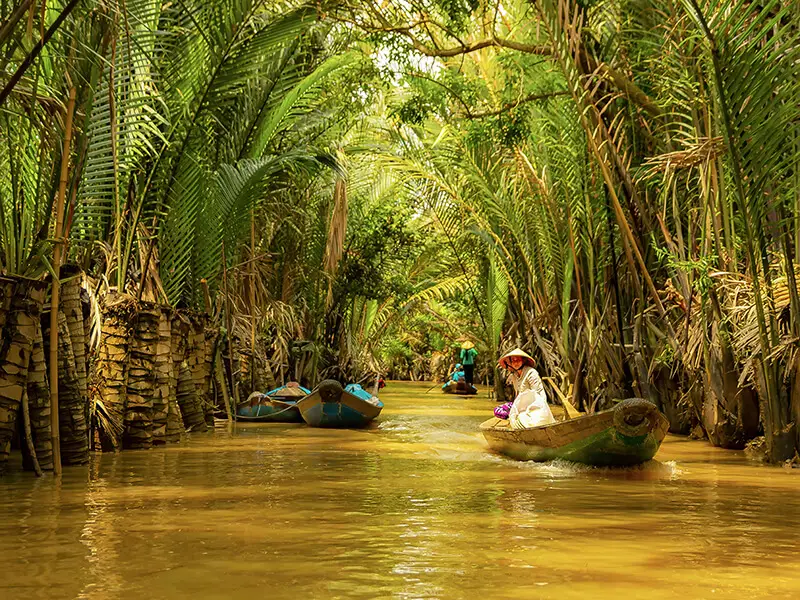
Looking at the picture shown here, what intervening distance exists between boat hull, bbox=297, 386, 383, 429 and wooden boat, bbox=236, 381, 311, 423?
633 millimetres

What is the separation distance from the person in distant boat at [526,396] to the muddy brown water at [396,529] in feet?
1.69

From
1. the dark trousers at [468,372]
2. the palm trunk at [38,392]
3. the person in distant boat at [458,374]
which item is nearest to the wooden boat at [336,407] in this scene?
the palm trunk at [38,392]

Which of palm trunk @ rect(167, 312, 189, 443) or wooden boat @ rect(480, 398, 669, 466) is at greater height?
palm trunk @ rect(167, 312, 189, 443)

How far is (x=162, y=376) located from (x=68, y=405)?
8.85ft

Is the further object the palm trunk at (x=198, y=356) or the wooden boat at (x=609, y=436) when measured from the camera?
the palm trunk at (x=198, y=356)

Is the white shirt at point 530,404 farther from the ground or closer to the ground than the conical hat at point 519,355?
closer to the ground

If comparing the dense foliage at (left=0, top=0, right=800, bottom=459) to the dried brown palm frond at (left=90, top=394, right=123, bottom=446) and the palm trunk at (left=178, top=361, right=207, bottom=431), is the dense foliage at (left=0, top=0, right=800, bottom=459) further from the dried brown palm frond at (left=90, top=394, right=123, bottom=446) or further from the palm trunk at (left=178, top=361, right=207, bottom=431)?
the dried brown palm frond at (left=90, top=394, right=123, bottom=446)

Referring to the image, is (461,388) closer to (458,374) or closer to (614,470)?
(458,374)

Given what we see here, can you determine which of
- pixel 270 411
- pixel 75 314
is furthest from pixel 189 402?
pixel 75 314

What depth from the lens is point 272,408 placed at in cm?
1641

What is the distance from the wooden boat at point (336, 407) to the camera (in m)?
15.2

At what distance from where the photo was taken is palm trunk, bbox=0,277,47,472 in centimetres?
745

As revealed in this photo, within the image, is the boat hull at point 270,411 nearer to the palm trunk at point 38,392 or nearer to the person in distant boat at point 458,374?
the palm trunk at point 38,392

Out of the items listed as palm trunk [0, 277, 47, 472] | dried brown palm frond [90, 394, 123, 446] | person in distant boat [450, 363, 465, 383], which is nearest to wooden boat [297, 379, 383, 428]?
dried brown palm frond [90, 394, 123, 446]
